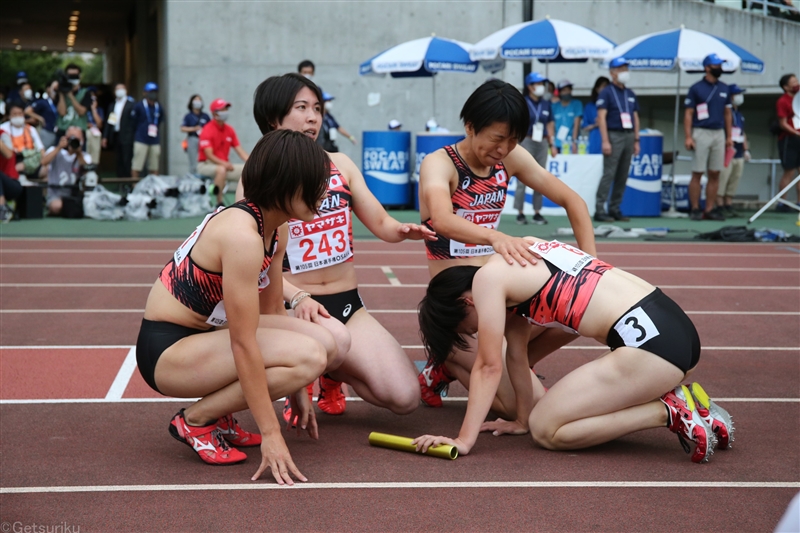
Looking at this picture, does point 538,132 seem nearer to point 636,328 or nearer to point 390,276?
point 390,276

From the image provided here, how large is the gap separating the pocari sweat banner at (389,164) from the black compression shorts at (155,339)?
35.2 feet

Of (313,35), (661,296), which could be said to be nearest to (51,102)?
(313,35)

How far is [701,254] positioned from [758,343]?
4215mm

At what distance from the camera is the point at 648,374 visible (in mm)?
3449

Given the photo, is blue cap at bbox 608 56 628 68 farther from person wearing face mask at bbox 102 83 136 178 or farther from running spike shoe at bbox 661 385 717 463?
running spike shoe at bbox 661 385 717 463

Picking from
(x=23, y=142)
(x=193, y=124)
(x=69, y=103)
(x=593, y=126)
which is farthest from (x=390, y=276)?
(x=69, y=103)

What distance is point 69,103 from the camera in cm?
1488

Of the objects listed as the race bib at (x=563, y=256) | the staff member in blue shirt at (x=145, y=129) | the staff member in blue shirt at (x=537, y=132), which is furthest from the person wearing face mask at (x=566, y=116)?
the race bib at (x=563, y=256)

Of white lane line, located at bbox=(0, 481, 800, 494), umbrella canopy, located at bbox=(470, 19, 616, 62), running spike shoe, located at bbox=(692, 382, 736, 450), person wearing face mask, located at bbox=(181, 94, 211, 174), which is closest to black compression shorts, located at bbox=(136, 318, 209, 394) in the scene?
white lane line, located at bbox=(0, 481, 800, 494)

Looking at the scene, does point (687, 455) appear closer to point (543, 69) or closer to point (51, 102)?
point (51, 102)

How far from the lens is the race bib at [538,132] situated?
38.7 feet

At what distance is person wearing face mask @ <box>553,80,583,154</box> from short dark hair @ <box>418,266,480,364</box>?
34.4 feet

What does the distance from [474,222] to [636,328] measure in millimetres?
1124

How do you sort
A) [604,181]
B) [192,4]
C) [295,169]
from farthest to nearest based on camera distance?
[192,4]
[604,181]
[295,169]
